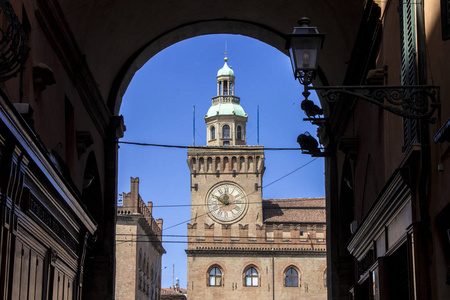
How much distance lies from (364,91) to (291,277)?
6554 centimetres

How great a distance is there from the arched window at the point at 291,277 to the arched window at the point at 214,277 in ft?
17.6

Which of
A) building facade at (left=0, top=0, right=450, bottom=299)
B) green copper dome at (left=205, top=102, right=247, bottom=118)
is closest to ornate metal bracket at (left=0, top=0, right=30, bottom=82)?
building facade at (left=0, top=0, right=450, bottom=299)

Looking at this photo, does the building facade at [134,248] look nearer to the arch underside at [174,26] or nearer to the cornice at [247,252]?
the cornice at [247,252]

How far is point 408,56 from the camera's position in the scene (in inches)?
357

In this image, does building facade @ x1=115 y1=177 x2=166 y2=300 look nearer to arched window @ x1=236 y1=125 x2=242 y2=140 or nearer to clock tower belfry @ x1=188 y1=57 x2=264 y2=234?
clock tower belfry @ x1=188 y1=57 x2=264 y2=234

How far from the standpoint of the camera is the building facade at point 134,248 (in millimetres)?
55938

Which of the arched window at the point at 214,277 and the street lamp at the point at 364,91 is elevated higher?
the arched window at the point at 214,277

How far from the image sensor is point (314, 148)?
1625cm

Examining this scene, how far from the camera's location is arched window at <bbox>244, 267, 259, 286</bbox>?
72863mm

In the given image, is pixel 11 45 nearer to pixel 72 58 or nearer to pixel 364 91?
pixel 364 91

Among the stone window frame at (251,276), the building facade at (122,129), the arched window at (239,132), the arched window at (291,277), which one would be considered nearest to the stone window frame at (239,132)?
the arched window at (239,132)

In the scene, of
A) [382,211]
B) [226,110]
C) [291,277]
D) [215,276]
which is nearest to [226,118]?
[226,110]

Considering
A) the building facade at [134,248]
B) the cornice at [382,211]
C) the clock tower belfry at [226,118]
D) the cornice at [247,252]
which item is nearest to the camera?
the cornice at [382,211]

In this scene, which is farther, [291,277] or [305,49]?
[291,277]
